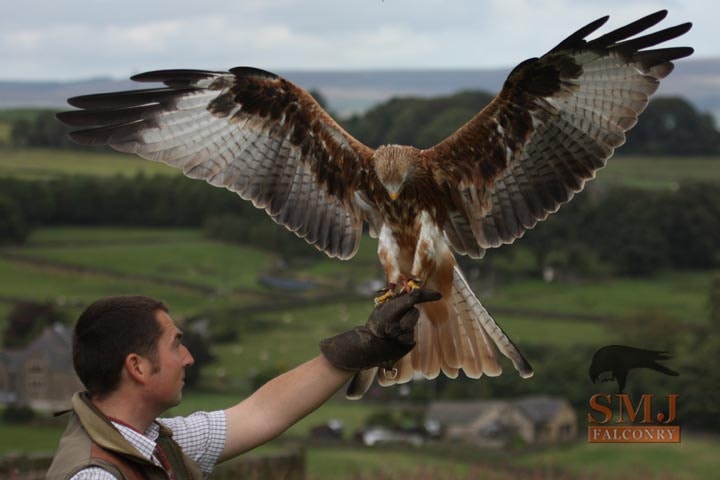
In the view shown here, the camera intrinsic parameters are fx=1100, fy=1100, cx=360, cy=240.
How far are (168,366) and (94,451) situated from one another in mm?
330

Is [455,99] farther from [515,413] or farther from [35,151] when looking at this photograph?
[515,413]

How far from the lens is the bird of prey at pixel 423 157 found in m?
5.09

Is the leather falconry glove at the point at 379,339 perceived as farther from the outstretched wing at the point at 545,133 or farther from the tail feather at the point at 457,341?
the outstretched wing at the point at 545,133

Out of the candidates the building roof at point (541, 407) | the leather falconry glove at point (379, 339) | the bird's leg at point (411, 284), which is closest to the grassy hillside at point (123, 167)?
the building roof at point (541, 407)

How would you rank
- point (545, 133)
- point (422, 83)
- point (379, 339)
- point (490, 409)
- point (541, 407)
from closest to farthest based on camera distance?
→ 1. point (379, 339)
2. point (545, 133)
3. point (490, 409)
4. point (541, 407)
5. point (422, 83)

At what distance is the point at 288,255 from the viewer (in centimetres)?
5025

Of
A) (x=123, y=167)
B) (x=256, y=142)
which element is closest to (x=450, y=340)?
(x=256, y=142)

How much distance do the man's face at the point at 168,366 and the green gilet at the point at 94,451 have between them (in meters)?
0.17

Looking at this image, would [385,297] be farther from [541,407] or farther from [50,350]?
[50,350]

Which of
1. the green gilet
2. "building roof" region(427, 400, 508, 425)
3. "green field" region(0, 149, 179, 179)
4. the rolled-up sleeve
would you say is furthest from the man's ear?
"green field" region(0, 149, 179, 179)

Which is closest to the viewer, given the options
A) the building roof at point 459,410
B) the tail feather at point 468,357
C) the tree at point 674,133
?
the tail feather at point 468,357

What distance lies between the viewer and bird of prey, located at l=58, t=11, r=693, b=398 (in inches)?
200

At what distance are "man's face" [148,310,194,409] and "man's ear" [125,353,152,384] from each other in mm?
24

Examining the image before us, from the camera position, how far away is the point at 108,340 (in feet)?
10.2
